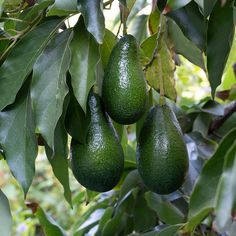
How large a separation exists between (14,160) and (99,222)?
0.53 metres

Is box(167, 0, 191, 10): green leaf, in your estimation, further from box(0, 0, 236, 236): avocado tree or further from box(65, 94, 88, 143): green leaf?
box(65, 94, 88, 143): green leaf

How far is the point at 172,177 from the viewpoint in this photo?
3.44 feet

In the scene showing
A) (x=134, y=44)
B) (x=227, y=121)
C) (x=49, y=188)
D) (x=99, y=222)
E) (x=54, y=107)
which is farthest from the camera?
(x=49, y=188)

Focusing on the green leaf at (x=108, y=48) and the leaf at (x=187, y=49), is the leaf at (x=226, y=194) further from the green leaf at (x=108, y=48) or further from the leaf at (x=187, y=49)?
the leaf at (x=187, y=49)

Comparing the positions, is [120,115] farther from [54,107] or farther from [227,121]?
[227,121]

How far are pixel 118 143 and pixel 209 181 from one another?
0.37 metres

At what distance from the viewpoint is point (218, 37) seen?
998 millimetres

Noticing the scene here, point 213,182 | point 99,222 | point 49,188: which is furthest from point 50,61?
point 49,188

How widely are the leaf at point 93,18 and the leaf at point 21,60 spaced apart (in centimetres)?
10

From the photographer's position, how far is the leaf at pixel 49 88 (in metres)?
0.94

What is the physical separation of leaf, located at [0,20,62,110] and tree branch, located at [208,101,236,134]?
693 millimetres

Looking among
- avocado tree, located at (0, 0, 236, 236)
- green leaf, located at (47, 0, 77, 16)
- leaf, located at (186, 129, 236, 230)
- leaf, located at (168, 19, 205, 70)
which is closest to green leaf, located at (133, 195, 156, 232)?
avocado tree, located at (0, 0, 236, 236)

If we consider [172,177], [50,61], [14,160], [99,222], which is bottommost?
[99,222]

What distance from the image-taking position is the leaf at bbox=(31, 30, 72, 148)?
94cm
